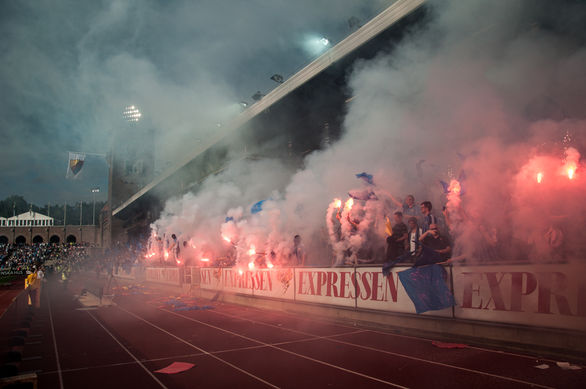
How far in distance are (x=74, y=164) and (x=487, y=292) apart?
51.1m

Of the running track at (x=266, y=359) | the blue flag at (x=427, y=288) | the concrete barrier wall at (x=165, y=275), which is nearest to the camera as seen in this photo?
the running track at (x=266, y=359)

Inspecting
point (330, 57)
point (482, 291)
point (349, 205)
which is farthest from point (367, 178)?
point (330, 57)

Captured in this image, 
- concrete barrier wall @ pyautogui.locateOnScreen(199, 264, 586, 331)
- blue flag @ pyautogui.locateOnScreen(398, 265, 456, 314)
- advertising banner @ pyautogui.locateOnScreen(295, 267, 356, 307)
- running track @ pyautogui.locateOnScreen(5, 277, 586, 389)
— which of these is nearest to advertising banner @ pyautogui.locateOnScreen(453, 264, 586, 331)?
concrete barrier wall @ pyautogui.locateOnScreen(199, 264, 586, 331)

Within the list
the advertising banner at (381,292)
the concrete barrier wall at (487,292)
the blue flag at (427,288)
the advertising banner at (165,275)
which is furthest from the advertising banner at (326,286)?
the advertising banner at (165,275)

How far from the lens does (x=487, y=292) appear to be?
6.25 metres

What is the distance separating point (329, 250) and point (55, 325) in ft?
26.9

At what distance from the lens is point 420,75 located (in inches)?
403

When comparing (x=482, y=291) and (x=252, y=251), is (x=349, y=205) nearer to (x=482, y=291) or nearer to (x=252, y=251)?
(x=482, y=291)

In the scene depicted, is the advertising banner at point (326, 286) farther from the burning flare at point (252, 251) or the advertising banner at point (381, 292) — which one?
the burning flare at point (252, 251)

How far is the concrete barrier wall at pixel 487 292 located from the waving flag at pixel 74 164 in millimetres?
45872

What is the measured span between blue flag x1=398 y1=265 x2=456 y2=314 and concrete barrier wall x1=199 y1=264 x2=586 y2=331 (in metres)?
0.11

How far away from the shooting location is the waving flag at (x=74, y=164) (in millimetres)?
46969

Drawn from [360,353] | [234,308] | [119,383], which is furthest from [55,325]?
[360,353]

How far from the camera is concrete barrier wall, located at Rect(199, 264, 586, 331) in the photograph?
5.29 meters
